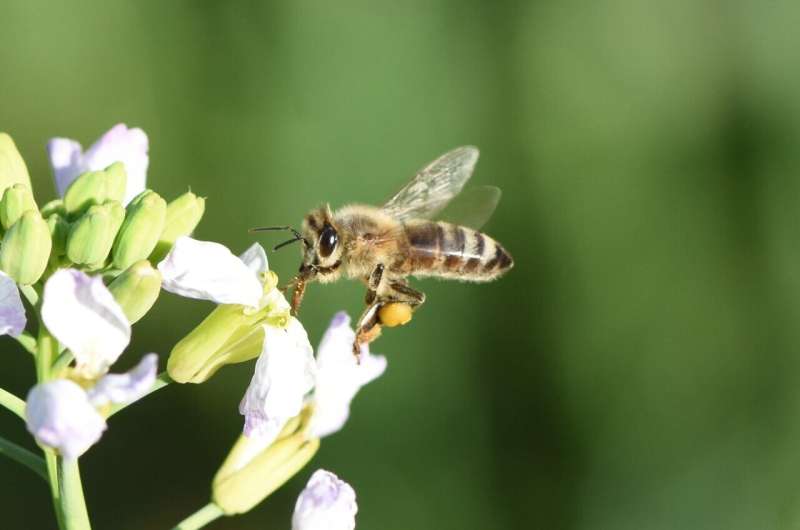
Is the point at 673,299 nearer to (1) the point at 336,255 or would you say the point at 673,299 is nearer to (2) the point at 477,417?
(2) the point at 477,417

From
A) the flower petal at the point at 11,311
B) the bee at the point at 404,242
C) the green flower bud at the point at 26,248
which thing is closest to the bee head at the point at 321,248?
the bee at the point at 404,242

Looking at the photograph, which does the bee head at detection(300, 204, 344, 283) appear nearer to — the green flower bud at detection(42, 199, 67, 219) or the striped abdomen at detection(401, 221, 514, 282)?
the striped abdomen at detection(401, 221, 514, 282)

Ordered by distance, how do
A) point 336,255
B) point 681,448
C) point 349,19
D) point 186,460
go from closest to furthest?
1. point 336,255
2. point 681,448
3. point 186,460
4. point 349,19

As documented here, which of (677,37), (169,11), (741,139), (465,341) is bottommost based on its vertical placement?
(465,341)

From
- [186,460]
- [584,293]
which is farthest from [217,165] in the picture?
[584,293]

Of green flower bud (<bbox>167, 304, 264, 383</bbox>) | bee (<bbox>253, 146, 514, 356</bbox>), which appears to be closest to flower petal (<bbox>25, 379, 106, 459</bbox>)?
green flower bud (<bbox>167, 304, 264, 383</bbox>)
